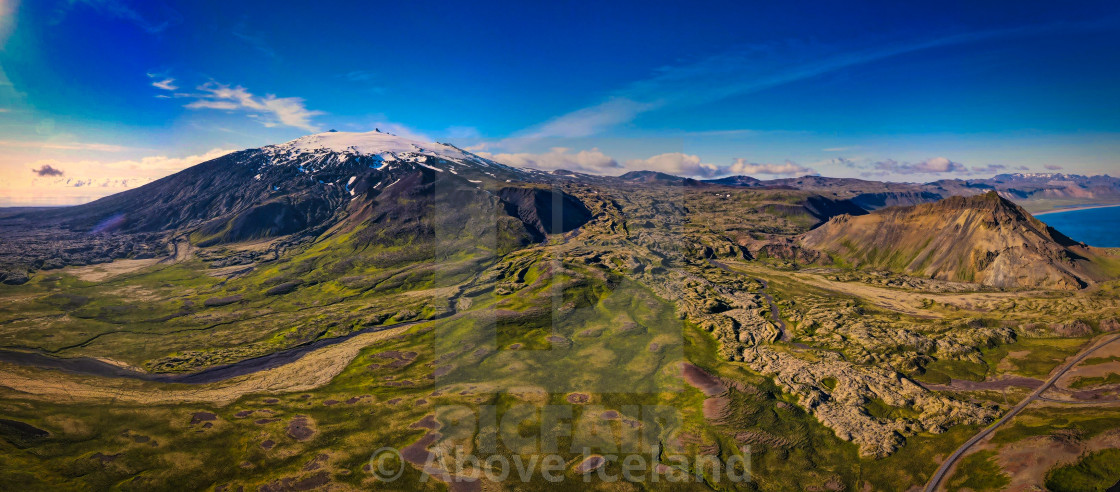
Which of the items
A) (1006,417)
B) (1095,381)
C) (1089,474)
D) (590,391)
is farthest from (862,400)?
(590,391)

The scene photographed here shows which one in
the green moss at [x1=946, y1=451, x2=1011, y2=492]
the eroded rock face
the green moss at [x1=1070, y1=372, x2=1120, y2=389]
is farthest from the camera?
the green moss at [x1=1070, y1=372, x2=1120, y2=389]

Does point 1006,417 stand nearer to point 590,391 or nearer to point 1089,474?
point 1089,474

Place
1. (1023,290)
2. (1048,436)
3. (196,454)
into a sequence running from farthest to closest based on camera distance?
(1023,290) → (196,454) → (1048,436)

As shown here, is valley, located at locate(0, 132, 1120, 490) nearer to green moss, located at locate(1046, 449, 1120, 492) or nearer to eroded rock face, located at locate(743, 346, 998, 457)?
eroded rock face, located at locate(743, 346, 998, 457)

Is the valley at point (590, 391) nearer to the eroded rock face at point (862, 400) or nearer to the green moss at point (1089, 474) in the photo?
the eroded rock face at point (862, 400)

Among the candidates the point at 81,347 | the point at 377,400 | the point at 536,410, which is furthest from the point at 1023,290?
the point at 81,347

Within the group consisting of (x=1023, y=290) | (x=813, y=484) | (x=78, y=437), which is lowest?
(x=813, y=484)

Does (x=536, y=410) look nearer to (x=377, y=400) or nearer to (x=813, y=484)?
(x=377, y=400)

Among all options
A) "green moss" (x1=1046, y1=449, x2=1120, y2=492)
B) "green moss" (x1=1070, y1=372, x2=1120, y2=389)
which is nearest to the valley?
"green moss" (x1=1070, y1=372, x2=1120, y2=389)
